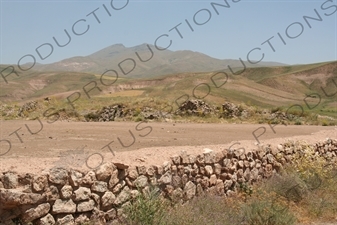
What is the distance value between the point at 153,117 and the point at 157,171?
19603mm

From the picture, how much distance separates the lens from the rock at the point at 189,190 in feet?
30.1

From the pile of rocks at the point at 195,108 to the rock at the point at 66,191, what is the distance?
2261 cm

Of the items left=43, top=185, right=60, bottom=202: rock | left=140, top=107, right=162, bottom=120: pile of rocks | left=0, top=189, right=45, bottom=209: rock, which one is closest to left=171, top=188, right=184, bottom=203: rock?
left=43, top=185, right=60, bottom=202: rock

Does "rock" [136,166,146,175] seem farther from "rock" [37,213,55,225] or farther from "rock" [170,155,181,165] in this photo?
"rock" [37,213,55,225]

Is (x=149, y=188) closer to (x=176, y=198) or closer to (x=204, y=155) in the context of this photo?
(x=176, y=198)

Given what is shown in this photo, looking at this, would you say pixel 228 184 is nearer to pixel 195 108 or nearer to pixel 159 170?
pixel 159 170

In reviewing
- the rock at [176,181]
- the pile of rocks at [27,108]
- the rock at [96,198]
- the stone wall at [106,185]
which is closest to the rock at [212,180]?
the stone wall at [106,185]

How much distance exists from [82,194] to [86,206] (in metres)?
0.22

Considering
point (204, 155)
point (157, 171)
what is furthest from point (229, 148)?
point (157, 171)

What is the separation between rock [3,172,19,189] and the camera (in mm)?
6590

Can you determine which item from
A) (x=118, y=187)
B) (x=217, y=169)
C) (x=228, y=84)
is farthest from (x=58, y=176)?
(x=228, y=84)

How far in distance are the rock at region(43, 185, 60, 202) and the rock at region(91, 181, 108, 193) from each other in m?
0.69

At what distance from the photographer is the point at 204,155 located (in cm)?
991

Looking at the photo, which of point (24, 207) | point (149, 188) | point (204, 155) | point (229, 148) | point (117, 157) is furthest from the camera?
point (229, 148)
